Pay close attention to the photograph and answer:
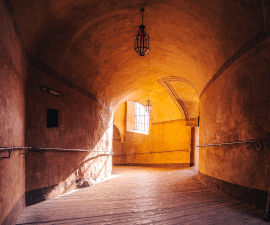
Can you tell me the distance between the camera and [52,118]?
5.14 meters

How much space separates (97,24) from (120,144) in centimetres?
1407

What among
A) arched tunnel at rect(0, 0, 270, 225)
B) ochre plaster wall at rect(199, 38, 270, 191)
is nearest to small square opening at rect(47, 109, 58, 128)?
arched tunnel at rect(0, 0, 270, 225)

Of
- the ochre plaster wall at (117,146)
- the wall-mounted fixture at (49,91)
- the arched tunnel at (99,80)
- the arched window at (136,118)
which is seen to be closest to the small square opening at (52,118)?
the arched tunnel at (99,80)

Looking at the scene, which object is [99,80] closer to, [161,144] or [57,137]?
[57,137]

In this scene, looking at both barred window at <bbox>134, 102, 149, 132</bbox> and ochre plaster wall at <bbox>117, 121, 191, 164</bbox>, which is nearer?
ochre plaster wall at <bbox>117, 121, 191, 164</bbox>

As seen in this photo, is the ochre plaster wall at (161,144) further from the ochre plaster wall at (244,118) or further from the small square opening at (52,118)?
the small square opening at (52,118)

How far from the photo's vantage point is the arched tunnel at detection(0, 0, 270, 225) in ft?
11.3

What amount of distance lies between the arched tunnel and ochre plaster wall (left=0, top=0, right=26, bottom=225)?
0.05ft

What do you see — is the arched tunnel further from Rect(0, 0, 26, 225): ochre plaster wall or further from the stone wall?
the stone wall

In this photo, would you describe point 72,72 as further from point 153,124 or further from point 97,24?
point 153,124

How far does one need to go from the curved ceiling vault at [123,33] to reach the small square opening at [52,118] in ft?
3.31

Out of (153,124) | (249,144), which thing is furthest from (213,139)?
(153,124)

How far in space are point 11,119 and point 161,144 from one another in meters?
13.2

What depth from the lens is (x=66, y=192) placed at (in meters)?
5.64
